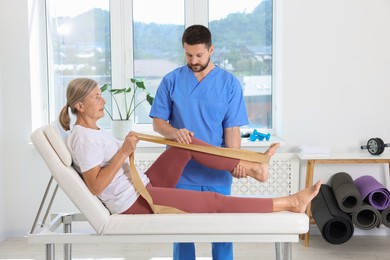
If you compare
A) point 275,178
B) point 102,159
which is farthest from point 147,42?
point 102,159

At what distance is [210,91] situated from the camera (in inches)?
111

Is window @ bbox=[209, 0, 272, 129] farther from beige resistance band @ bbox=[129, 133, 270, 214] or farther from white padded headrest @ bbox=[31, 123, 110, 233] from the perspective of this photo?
white padded headrest @ bbox=[31, 123, 110, 233]

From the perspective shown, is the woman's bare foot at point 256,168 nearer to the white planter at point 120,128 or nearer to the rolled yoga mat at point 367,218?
the rolled yoga mat at point 367,218

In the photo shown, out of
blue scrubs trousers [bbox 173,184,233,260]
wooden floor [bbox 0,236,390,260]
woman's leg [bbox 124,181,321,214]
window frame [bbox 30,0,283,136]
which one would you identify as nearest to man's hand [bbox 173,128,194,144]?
woman's leg [bbox 124,181,321,214]

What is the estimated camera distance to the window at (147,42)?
434 centimetres

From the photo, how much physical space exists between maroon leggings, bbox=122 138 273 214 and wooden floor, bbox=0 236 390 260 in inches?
46.8

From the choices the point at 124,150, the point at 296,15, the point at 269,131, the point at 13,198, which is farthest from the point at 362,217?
the point at 13,198

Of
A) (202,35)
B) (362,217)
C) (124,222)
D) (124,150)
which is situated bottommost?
(362,217)

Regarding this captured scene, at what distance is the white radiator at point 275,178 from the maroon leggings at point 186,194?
1413 mm

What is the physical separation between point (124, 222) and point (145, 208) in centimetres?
16

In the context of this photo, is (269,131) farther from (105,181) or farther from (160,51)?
(105,181)

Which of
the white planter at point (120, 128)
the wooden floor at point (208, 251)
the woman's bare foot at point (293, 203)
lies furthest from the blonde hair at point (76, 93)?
the white planter at point (120, 128)

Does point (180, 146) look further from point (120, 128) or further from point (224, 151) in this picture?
point (120, 128)

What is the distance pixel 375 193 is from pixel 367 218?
0.56 ft
